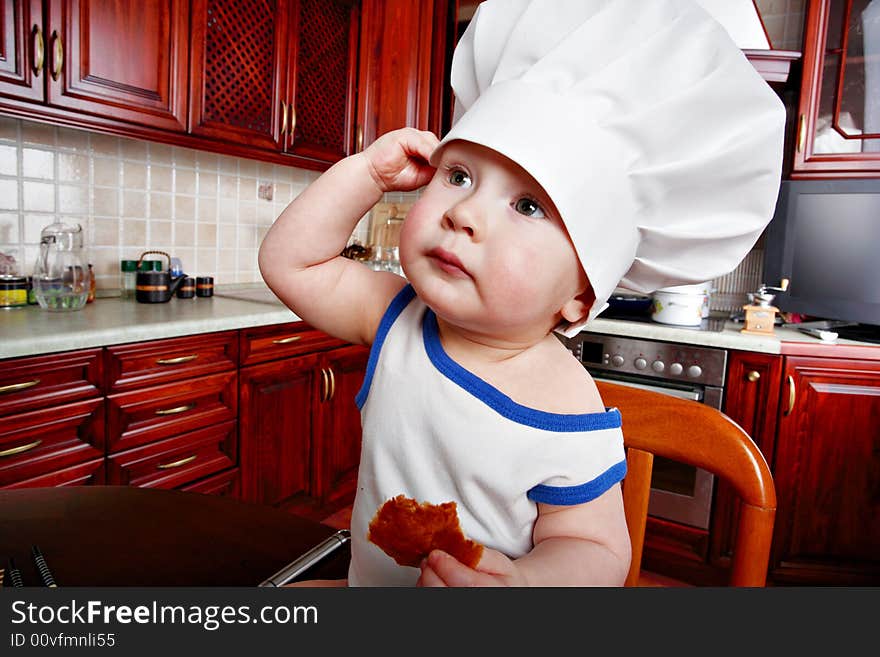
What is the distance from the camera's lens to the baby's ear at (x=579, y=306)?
60cm

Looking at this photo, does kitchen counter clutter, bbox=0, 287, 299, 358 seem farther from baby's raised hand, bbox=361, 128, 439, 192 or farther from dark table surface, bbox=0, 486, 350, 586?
baby's raised hand, bbox=361, 128, 439, 192

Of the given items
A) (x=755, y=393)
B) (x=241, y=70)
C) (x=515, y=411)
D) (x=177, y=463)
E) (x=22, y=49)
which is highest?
(x=241, y=70)

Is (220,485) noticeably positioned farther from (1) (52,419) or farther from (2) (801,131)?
(2) (801,131)

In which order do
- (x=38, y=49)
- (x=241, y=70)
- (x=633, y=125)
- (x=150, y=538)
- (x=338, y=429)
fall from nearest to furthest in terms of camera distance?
(x=633, y=125) → (x=150, y=538) → (x=38, y=49) → (x=241, y=70) → (x=338, y=429)

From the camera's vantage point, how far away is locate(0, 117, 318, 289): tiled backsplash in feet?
6.31

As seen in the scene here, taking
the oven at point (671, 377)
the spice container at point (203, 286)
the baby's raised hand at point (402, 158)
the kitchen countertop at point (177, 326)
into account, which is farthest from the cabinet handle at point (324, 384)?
the baby's raised hand at point (402, 158)

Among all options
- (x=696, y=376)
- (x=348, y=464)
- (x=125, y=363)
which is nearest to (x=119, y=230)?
(x=125, y=363)

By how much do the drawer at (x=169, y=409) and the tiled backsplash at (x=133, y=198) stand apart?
2.25ft

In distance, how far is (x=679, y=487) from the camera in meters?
2.20

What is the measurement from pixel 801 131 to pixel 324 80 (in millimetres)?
1801

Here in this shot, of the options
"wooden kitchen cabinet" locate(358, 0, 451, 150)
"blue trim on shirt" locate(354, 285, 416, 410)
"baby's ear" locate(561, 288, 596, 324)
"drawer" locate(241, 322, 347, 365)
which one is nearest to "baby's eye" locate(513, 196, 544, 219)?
"baby's ear" locate(561, 288, 596, 324)

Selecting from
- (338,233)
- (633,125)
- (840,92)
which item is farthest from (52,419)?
(840,92)

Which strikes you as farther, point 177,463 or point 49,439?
point 177,463

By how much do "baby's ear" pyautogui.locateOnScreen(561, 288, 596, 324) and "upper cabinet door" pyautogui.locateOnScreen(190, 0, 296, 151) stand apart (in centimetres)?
179
